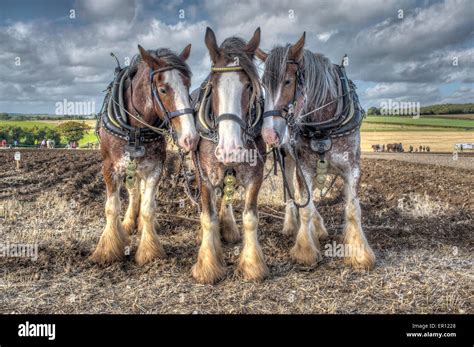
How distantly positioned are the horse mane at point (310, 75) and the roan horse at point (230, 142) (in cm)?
20

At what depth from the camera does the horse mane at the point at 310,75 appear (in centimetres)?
407

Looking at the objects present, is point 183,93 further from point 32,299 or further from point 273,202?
point 273,202

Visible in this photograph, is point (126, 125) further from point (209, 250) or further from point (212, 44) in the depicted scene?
point (209, 250)

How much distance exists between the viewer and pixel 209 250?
4.45 meters

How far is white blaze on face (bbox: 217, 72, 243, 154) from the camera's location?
11.9 feet

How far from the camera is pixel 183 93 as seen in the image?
13.7 feet

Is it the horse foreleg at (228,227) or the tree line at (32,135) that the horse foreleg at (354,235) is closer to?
the horse foreleg at (228,227)

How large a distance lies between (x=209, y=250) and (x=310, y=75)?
2.35 meters

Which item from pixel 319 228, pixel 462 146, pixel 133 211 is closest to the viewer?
pixel 319 228

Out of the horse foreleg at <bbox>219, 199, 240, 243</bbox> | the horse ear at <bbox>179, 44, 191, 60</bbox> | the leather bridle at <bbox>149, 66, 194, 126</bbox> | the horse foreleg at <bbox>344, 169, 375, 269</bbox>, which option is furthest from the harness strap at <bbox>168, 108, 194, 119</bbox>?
the horse foreleg at <bbox>219, 199, 240, 243</bbox>

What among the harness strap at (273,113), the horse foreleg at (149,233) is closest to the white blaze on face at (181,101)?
the harness strap at (273,113)

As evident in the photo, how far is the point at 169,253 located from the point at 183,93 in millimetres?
2305

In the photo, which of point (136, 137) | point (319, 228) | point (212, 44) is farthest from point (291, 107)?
point (319, 228)
